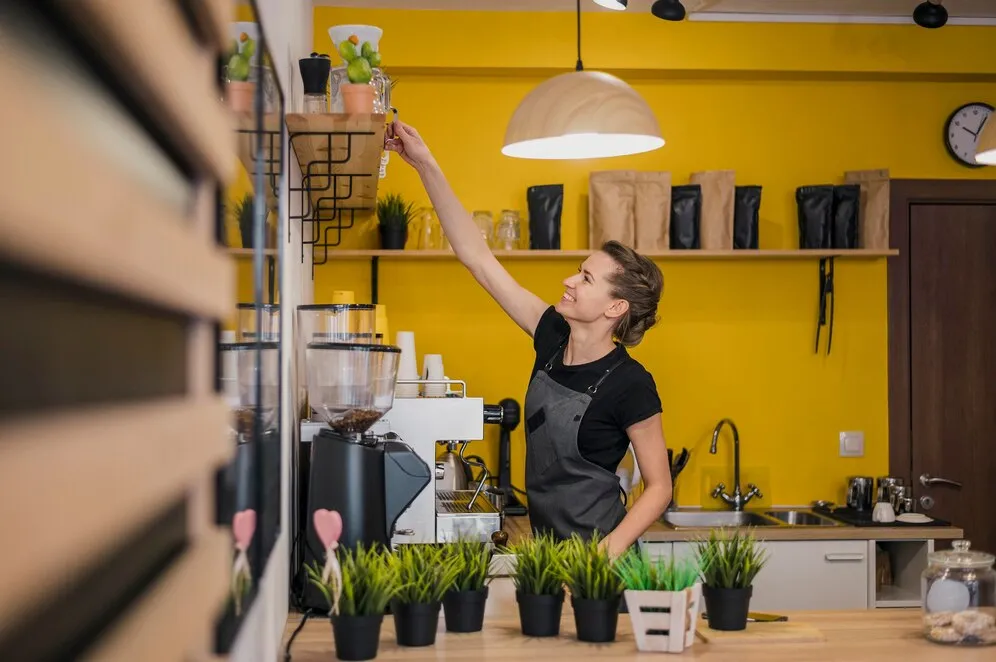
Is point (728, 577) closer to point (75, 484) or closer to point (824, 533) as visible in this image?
point (75, 484)

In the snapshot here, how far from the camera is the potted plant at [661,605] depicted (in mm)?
1948

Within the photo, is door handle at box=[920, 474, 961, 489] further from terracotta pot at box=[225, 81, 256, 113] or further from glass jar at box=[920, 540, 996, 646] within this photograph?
terracotta pot at box=[225, 81, 256, 113]

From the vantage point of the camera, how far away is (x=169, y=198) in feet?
2.45

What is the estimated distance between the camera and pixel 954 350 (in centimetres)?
467

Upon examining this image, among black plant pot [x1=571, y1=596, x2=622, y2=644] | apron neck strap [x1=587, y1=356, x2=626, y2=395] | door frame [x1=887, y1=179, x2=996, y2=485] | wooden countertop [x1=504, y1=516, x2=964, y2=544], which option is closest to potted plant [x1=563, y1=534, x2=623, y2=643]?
black plant pot [x1=571, y1=596, x2=622, y2=644]

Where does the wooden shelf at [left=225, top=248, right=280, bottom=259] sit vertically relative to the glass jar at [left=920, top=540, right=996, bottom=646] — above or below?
above

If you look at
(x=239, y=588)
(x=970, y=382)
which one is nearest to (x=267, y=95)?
(x=239, y=588)

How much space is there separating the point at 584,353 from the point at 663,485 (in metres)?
0.44

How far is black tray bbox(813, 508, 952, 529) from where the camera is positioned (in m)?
4.18

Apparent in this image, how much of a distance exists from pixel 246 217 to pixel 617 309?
6.13 ft

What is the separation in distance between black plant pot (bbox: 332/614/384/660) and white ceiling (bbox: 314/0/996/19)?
3.01m

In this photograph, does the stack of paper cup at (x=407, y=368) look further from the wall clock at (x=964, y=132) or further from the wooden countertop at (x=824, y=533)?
the wall clock at (x=964, y=132)

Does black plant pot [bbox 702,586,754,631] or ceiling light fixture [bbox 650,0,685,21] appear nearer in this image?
black plant pot [bbox 702,586,754,631]

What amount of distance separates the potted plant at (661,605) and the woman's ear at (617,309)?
1122 millimetres
